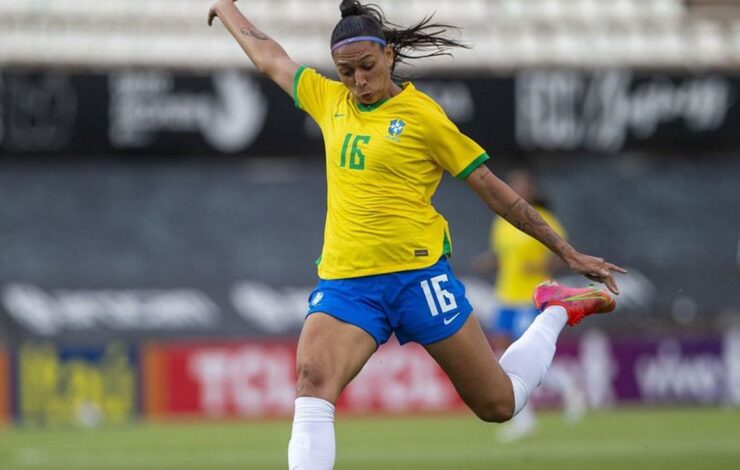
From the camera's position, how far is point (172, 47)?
70.1ft

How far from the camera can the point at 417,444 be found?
13.1m

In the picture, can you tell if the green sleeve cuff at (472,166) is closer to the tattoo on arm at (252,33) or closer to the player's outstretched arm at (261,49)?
the player's outstretched arm at (261,49)

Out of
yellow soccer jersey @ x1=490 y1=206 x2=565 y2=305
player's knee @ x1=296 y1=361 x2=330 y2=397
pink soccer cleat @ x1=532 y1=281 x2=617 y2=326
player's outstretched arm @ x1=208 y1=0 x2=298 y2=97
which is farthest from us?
yellow soccer jersey @ x1=490 y1=206 x2=565 y2=305

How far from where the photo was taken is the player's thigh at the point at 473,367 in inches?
274

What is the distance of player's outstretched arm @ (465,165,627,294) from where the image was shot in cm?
691

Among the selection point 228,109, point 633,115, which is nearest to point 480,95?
point 633,115

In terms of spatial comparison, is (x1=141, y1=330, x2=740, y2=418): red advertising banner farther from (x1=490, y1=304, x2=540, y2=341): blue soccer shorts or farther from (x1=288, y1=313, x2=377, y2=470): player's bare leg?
(x1=288, y1=313, x2=377, y2=470): player's bare leg

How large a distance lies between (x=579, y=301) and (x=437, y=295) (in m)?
1.41

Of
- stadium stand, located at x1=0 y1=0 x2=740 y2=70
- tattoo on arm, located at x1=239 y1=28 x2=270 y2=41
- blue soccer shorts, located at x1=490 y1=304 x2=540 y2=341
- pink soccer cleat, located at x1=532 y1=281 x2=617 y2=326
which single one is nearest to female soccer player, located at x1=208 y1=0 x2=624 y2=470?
tattoo on arm, located at x1=239 y1=28 x2=270 y2=41

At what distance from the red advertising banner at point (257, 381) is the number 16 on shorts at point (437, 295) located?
35.1ft

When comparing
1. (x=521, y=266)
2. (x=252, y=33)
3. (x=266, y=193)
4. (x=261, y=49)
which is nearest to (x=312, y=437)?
(x=261, y=49)

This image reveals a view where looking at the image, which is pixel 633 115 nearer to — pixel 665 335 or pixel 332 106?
pixel 665 335

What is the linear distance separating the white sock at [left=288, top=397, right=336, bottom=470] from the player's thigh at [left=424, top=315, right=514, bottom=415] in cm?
72

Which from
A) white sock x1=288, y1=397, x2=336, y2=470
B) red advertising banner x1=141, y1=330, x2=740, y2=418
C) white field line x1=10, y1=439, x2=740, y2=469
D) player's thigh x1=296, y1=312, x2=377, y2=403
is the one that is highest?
player's thigh x1=296, y1=312, x2=377, y2=403
